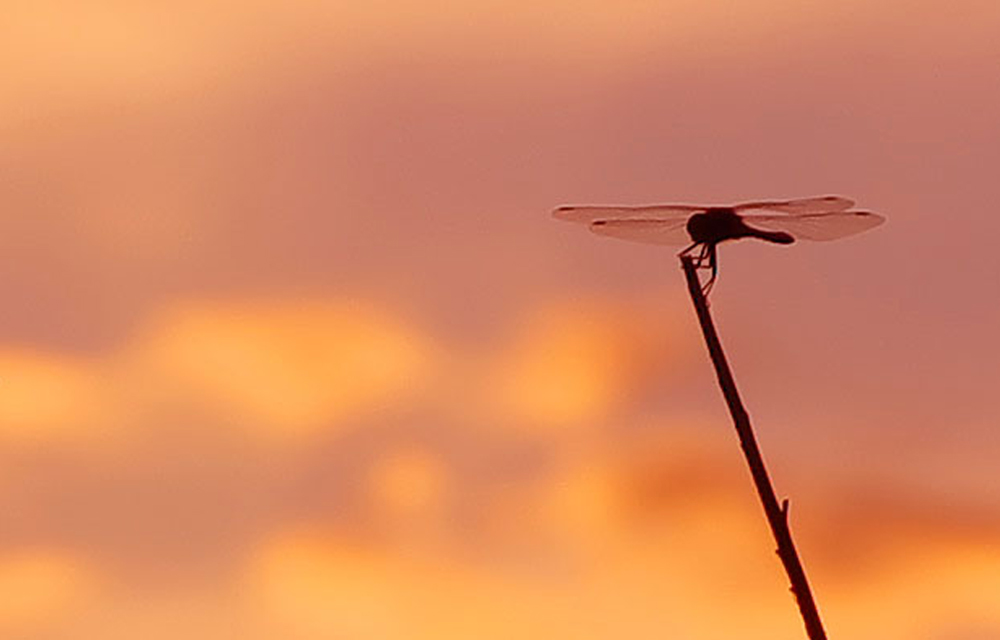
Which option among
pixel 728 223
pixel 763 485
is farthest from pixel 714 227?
pixel 763 485

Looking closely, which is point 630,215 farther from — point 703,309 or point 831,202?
point 703,309

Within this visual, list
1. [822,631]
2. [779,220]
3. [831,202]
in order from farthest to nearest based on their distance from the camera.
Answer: [831,202] < [779,220] < [822,631]

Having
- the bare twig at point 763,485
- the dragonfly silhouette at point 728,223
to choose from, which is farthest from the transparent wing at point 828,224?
the bare twig at point 763,485

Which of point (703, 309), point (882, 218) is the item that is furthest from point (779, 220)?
point (703, 309)

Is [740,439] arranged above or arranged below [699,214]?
below

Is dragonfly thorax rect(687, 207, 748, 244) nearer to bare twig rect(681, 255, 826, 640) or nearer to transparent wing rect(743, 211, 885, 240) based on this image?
transparent wing rect(743, 211, 885, 240)

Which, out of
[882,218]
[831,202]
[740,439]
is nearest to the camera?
[740,439]

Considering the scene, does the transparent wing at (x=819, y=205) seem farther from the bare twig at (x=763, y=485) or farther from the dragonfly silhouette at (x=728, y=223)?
the bare twig at (x=763, y=485)

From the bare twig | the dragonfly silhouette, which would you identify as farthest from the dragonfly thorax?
the bare twig
